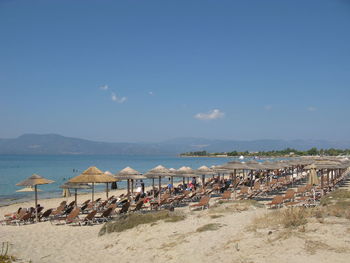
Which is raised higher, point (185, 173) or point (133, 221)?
point (185, 173)

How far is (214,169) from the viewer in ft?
62.1

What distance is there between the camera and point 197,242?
6.99m

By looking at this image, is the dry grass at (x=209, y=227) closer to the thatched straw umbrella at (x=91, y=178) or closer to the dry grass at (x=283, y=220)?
the dry grass at (x=283, y=220)

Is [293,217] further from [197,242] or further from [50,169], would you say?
[50,169]

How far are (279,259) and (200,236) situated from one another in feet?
7.77

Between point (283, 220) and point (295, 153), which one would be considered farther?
point (295, 153)

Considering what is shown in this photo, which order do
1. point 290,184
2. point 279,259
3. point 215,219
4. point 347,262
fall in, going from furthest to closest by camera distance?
point 290,184 → point 215,219 → point 279,259 → point 347,262

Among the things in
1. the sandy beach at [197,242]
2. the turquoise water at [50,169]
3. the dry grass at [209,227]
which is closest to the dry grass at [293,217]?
the sandy beach at [197,242]

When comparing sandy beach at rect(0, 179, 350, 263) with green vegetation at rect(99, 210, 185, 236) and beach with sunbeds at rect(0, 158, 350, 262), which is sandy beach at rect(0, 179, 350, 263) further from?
green vegetation at rect(99, 210, 185, 236)

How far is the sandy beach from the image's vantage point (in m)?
5.61

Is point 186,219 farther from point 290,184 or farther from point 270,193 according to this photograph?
point 290,184

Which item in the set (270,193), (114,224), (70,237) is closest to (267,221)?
(114,224)

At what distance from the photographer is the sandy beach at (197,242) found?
18.4 feet

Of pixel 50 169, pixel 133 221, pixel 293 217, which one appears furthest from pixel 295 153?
pixel 293 217
